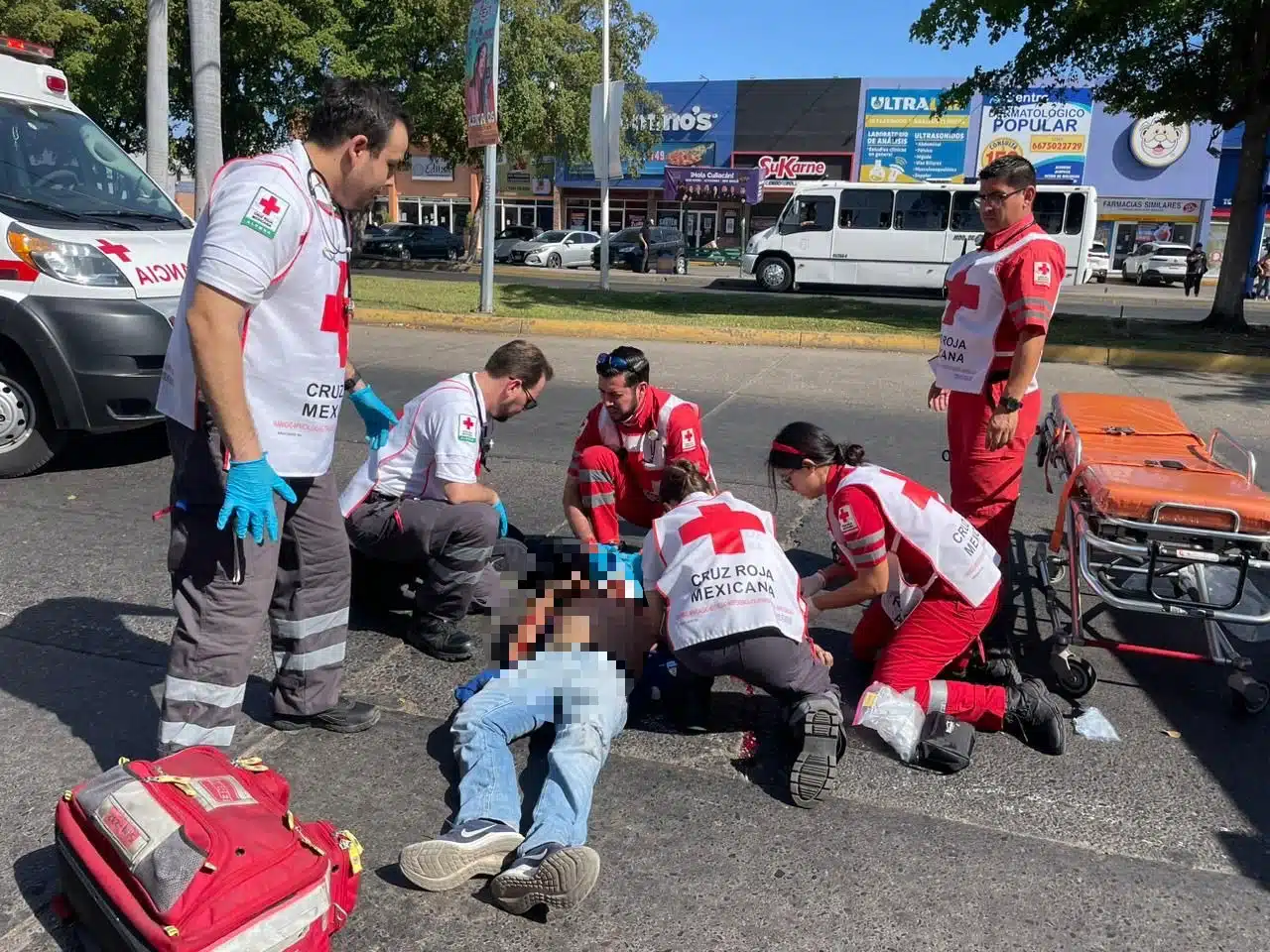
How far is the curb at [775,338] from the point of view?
11203mm

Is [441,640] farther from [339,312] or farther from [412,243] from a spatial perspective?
[412,243]

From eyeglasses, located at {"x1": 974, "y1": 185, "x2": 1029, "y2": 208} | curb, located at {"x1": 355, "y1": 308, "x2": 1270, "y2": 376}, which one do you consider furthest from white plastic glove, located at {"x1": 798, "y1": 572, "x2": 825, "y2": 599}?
curb, located at {"x1": 355, "y1": 308, "x2": 1270, "y2": 376}

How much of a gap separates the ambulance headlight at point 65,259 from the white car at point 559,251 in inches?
1122

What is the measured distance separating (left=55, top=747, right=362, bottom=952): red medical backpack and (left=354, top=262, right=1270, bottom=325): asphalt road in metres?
18.4

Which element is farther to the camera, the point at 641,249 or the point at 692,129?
the point at 692,129

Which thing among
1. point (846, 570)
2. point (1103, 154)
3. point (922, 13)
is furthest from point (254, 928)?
point (1103, 154)

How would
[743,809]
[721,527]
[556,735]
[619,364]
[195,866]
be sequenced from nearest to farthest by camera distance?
[195,866] < [743,809] < [556,735] < [721,527] < [619,364]

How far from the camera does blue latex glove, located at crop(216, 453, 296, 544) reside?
245 cm

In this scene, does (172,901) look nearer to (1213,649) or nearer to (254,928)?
(254,928)

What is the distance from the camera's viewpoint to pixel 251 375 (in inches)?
102

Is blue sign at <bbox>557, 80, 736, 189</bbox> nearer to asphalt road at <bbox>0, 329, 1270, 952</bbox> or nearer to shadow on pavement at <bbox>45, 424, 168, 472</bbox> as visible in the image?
shadow on pavement at <bbox>45, 424, 168, 472</bbox>

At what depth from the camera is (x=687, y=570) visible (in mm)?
3096

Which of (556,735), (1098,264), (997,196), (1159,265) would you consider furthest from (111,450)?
(1159,265)

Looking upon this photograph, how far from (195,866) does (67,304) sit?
4468 mm
